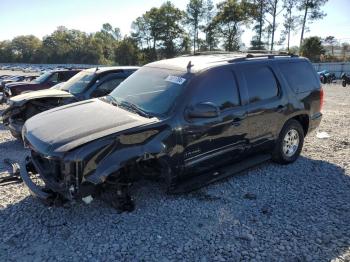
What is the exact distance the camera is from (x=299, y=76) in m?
6.07

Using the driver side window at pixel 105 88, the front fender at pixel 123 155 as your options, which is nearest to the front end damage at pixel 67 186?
the front fender at pixel 123 155

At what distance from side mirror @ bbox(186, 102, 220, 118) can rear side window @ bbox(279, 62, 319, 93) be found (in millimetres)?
2121

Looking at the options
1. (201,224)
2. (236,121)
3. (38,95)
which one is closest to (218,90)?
(236,121)

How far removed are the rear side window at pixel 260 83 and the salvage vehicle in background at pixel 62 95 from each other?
14.2 feet

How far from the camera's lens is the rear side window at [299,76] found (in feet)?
19.2

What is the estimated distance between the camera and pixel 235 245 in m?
3.57

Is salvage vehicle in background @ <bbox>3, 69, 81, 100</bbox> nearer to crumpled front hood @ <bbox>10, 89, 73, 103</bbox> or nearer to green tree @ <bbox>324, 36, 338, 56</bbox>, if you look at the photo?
crumpled front hood @ <bbox>10, 89, 73, 103</bbox>

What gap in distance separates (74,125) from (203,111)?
1.56m

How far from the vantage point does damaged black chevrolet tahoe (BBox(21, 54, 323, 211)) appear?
3.74 m

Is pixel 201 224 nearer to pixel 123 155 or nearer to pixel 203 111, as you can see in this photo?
pixel 123 155

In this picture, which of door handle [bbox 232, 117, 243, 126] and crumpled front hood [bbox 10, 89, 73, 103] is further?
crumpled front hood [bbox 10, 89, 73, 103]

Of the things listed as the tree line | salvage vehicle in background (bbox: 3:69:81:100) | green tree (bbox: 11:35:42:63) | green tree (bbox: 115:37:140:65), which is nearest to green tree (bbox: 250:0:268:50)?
the tree line

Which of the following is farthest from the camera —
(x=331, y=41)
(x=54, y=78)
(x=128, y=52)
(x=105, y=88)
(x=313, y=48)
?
(x=128, y=52)

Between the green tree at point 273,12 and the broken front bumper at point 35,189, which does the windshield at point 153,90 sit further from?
the green tree at point 273,12
